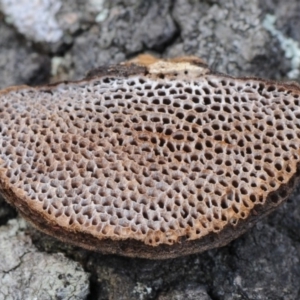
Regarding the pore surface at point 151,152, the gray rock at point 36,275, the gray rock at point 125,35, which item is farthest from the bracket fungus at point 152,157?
the gray rock at point 125,35

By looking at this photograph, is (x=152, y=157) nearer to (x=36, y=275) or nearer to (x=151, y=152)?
(x=151, y=152)

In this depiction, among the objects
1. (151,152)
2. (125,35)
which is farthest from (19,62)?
(151,152)

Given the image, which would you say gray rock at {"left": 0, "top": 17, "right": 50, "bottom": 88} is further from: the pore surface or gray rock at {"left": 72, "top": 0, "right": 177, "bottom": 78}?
the pore surface

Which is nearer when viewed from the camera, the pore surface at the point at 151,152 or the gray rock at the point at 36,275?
the pore surface at the point at 151,152

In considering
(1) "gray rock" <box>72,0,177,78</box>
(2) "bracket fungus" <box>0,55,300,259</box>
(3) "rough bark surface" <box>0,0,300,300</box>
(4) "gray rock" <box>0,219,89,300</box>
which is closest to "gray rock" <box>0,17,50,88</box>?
(3) "rough bark surface" <box>0,0,300,300</box>

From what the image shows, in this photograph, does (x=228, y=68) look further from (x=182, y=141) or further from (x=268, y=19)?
(x=182, y=141)

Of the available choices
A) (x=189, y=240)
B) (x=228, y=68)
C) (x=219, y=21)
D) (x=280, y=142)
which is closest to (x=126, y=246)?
(x=189, y=240)

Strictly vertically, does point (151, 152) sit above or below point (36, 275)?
above

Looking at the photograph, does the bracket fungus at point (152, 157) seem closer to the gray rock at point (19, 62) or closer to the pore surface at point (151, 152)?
the pore surface at point (151, 152)
